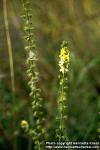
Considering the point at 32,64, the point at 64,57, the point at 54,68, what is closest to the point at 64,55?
the point at 64,57

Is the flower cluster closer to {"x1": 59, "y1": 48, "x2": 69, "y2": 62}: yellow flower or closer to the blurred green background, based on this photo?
{"x1": 59, "y1": 48, "x2": 69, "y2": 62}: yellow flower

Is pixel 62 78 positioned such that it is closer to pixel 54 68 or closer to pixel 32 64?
pixel 32 64

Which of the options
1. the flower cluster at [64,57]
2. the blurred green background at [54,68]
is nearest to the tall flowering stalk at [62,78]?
the flower cluster at [64,57]

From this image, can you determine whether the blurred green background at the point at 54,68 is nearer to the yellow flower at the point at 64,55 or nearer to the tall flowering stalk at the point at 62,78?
the tall flowering stalk at the point at 62,78

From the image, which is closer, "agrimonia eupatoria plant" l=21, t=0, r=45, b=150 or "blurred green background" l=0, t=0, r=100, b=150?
"agrimonia eupatoria plant" l=21, t=0, r=45, b=150

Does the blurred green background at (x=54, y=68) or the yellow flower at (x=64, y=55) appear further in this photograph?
the blurred green background at (x=54, y=68)

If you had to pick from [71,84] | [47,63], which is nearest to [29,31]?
[71,84]

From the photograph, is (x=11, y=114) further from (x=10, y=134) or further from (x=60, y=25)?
(x=60, y=25)

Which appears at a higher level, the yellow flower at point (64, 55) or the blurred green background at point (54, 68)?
the blurred green background at point (54, 68)

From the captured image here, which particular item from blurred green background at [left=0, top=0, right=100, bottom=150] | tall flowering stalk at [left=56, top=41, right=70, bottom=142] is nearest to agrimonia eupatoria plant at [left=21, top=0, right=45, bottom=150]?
tall flowering stalk at [left=56, top=41, right=70, bottom=142]
